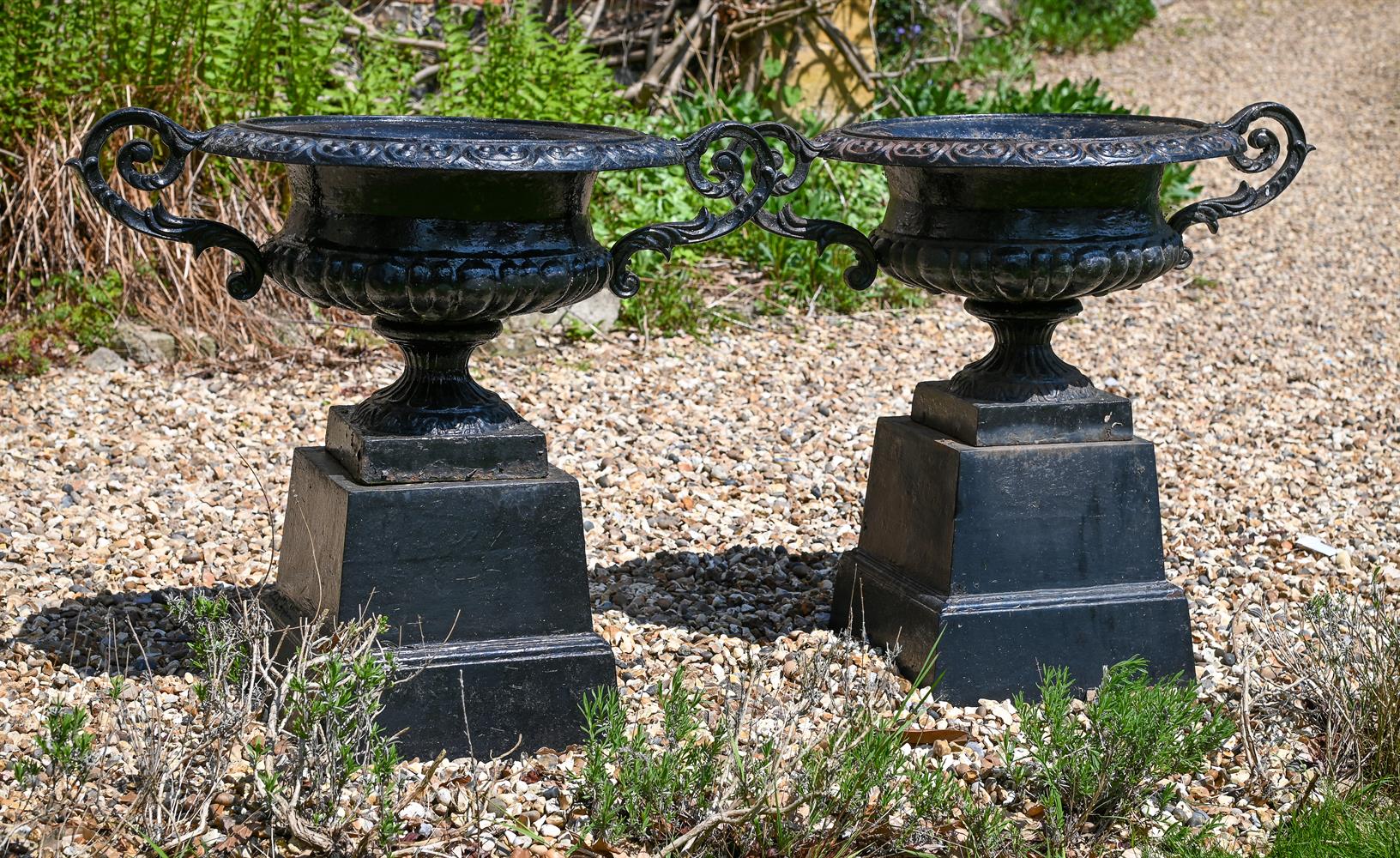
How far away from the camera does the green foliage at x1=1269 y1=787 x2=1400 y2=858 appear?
2518mm

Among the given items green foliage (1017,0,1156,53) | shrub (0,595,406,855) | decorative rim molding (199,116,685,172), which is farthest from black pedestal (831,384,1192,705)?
green foliage (1017,0,1156,53)

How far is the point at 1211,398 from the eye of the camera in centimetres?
570

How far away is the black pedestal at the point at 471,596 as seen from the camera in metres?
2.87

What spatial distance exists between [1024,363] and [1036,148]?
56 centimetres

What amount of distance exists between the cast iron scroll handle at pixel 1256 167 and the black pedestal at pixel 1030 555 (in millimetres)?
466

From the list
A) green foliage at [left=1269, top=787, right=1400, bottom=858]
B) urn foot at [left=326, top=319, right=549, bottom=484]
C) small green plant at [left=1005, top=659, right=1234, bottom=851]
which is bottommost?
green foliage at [left=1269, top=787, right=1400, bottom=858]

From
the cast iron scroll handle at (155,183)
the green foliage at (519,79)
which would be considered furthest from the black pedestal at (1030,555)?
the green foliage at (519,79)

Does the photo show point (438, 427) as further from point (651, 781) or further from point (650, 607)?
point (650, 607)

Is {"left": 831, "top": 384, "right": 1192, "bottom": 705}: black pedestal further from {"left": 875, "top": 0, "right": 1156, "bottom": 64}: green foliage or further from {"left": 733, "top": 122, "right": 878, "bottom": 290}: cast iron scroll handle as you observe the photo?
{"left": 875, "top": 0, "right": 1156, "bottom": 64}: green foliage

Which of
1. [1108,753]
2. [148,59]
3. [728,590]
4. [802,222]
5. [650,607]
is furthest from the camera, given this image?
[148,59]

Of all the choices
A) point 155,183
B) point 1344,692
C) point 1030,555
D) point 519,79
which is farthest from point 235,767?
point 519,79

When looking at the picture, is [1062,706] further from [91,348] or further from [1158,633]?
[91,348]

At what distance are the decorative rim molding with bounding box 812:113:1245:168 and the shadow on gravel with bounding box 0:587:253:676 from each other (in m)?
1.75

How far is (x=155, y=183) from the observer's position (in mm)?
2805
